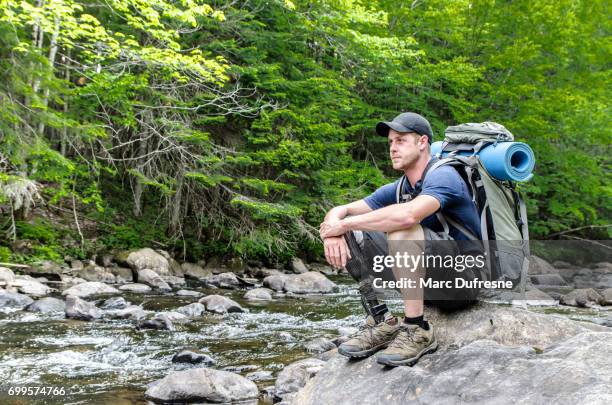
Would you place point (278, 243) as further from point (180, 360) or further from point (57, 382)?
point (57, 382)

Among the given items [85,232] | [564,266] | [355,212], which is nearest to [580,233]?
[564,266]

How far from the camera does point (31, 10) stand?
31.3ft

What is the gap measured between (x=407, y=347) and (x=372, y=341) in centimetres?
30

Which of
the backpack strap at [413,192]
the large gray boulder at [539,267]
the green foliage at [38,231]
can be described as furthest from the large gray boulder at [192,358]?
the large gray boulder at [539,267]

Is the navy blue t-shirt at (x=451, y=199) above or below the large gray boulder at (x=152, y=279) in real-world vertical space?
above

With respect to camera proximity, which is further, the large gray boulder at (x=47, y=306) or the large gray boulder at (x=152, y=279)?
the large gray boulder at (x=152, y=279)

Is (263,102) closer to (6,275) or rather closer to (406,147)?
(6,275)

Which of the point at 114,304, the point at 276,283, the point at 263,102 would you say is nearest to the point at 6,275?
the point at 114,304

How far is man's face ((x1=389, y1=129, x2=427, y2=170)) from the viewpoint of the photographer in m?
3.67

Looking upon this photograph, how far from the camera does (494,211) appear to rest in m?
3.44

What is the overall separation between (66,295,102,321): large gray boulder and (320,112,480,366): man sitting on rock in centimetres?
611

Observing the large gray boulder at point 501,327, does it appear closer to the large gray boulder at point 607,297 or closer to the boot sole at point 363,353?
the boot sole at point 363,353

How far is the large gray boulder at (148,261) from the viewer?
1354 centimetres

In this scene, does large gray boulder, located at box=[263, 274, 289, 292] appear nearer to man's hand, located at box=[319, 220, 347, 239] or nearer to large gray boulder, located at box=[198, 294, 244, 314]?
large gray boulder, located at box=[198, 294, 244, 314]
